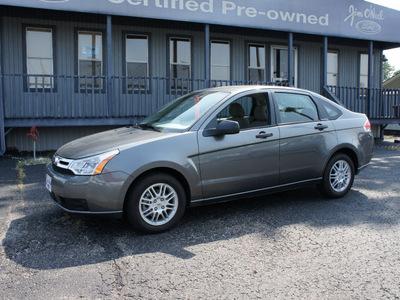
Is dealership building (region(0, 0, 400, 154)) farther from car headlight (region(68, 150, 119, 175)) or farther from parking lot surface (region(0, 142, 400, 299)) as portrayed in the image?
car headlight (region(68, 150, 119, 175))

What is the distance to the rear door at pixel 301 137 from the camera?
187 inches

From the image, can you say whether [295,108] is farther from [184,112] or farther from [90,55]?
[90,55]

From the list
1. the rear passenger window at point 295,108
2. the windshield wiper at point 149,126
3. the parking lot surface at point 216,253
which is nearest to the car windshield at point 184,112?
the windshield wiper at point 149,126

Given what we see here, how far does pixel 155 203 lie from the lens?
389cm

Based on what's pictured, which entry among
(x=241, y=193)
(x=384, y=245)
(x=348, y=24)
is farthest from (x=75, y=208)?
(x=348, y=24)

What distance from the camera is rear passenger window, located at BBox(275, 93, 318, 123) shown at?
4910 millimetres

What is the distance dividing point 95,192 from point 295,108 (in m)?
2.97

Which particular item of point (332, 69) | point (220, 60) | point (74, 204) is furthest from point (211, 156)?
point (332, 69)

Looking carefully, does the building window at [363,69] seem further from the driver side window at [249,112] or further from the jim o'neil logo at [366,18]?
the driver side window at [249,112]

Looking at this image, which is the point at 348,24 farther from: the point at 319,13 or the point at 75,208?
the point at 75,208

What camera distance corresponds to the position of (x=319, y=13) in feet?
39.3

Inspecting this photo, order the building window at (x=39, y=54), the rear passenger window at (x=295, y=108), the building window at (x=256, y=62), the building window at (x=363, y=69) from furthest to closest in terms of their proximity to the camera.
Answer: the building window at (x=363, y=69) → the building window at (x=256, y=62) → the building window at (x=39, y=54) → the rear passenger window at (x=295, y=108)

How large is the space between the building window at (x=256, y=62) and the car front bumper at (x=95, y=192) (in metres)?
9.96

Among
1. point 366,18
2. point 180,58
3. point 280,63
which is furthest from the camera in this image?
point 280,63
